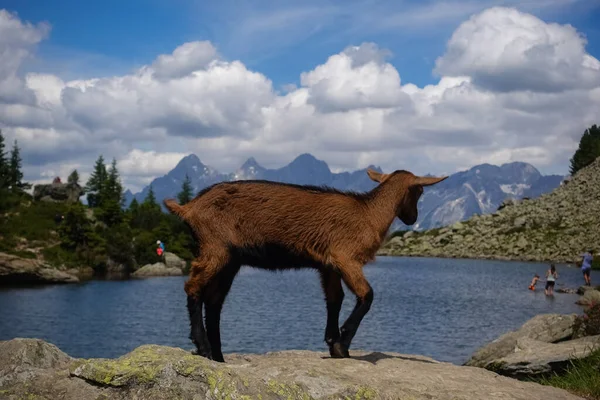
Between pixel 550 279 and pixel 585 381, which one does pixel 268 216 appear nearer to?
pixel 585 381

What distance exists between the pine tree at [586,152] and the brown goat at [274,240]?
5147 inches

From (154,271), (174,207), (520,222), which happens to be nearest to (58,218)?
(154,271)

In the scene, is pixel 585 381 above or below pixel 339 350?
below

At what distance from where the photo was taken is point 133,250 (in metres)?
66.8

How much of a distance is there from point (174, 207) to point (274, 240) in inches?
49.3

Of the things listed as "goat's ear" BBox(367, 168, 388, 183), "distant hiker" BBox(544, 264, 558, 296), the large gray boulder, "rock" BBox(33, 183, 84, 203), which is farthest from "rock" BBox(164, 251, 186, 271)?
"goat's ear" BBox(367, 168, 388, 183)

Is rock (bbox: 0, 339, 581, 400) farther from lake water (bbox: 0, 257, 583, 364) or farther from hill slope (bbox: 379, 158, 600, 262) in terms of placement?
hill slope (bbox: 379, 158, 600, 262)

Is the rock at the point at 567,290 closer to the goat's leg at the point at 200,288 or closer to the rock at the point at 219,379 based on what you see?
the rock at the point at 219,379

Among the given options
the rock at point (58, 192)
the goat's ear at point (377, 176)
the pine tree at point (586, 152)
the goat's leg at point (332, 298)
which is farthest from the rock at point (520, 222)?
the goat's leg at point (332, 298)

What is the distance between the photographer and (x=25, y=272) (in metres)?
52.6

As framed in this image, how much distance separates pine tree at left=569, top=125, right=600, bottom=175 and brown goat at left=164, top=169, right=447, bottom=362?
429 feet

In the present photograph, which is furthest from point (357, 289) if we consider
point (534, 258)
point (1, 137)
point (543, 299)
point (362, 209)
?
point (1, 137)

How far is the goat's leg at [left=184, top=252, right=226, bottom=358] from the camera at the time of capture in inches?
275

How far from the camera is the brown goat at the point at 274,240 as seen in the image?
705 centimetres
